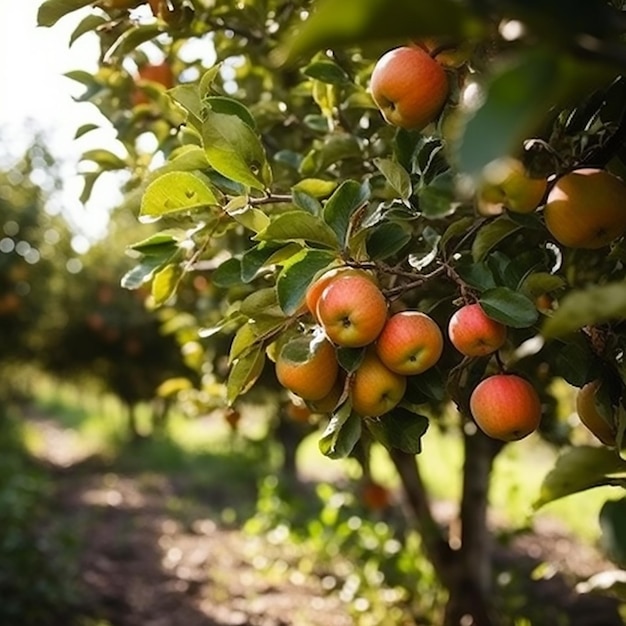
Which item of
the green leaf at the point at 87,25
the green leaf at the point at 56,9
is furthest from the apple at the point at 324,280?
the green leaf at the point at 87,25

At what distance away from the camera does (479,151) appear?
22.3 inches

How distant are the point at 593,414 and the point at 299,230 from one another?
1.69 feet

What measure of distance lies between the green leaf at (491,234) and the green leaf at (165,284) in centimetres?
62

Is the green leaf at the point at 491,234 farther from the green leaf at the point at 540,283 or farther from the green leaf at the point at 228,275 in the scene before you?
the green leaf at the point at 228,275

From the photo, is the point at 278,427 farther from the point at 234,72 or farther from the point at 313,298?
the point at 313,298

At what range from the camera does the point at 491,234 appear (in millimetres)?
1228

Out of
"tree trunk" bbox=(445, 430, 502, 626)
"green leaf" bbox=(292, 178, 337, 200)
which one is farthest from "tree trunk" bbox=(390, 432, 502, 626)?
"green leaf" bbox=(292, 178, 337, 200)

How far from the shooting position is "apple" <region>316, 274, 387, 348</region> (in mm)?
1124

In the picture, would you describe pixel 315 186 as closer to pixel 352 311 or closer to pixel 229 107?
pixel 229 107

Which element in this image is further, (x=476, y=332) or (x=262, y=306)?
(x=262, y=306)

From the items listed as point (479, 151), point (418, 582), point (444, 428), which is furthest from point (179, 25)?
point (418, 582)

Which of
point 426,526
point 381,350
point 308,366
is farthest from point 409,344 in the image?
point 426,526

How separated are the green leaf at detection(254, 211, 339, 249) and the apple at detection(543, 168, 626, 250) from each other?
33cm

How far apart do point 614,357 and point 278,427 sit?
23.5 ft
